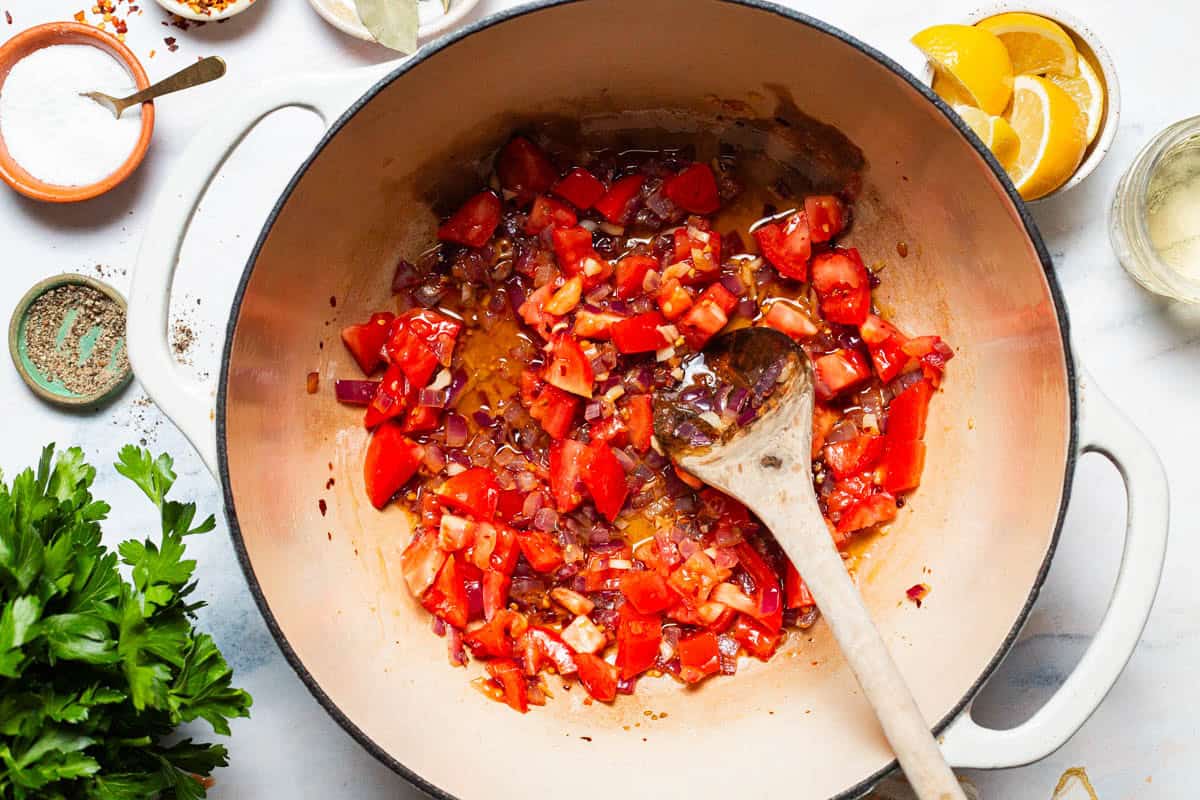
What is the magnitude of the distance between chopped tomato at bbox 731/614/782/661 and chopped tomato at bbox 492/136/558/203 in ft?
3.10

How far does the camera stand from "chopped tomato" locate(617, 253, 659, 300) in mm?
1990

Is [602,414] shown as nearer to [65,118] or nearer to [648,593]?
[648,593]

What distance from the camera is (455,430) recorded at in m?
2.02

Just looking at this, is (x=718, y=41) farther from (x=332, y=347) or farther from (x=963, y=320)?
(x=332, y=347)

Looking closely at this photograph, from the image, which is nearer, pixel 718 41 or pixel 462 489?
pixel 718 41

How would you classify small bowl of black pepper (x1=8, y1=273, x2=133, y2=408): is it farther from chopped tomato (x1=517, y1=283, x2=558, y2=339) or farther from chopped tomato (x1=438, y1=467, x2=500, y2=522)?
chopped tomato (x1=517, y1=283, x2=558, y2=339)

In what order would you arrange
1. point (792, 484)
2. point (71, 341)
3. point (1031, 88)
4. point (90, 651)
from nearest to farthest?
point (90, 651), point (792, 484), point (1031, 88), point (71, 341)

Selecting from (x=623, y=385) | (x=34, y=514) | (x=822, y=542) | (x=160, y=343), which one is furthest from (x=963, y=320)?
(x=34, y=514)

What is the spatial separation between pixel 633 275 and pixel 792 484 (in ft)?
1.69

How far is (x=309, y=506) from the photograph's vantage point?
73.9 inches

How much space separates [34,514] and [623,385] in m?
1.04

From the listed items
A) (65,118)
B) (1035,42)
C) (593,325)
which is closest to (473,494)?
(593,325)

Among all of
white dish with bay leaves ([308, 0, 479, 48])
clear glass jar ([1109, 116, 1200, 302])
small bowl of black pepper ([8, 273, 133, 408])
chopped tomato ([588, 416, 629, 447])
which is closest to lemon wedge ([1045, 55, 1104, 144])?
clear glass jar ([1109, 116, 1200, 302])

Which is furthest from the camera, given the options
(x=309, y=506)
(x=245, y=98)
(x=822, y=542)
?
(x=309, y=506)
